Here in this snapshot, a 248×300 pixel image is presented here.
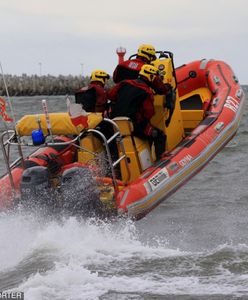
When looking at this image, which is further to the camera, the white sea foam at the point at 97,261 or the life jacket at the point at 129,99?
the life jacket at the point at 129,99

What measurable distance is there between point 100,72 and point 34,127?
1353 millimetres

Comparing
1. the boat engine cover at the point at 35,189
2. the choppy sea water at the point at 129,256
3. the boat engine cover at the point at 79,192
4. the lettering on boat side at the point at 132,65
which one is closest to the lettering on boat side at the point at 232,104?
the choppy sea water at the point at 129,256

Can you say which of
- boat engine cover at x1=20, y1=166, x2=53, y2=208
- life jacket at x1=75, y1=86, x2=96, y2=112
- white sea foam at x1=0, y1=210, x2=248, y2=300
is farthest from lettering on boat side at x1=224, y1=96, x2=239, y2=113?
boat engine cover at x1=20, y1=166, x2=53, y2=208

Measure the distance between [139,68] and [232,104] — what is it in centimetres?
164

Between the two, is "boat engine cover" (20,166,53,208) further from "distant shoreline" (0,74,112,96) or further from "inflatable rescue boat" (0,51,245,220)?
"distant shoreline" (0,74,112,96)

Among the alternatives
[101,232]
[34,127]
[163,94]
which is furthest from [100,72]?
[101,232]

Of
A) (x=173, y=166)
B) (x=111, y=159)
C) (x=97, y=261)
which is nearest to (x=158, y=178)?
(x=173, y=166)

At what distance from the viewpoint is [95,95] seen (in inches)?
318

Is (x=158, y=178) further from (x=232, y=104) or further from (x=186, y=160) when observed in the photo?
(x=232, y=104)

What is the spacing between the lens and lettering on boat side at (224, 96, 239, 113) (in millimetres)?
9405

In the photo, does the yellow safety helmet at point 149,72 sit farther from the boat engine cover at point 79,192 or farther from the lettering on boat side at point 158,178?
the boat engine cover at point 79,192

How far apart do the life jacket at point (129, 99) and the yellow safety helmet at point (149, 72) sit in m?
0.21

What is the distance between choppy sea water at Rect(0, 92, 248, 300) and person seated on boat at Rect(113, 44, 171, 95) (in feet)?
4.71

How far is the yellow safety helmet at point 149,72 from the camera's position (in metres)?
7.84
